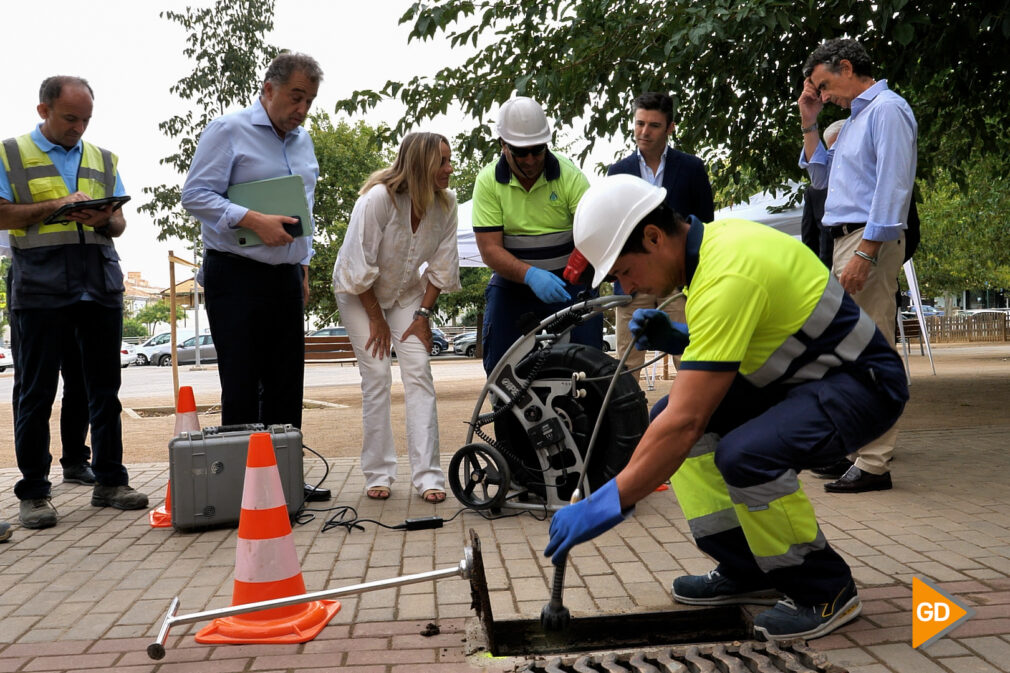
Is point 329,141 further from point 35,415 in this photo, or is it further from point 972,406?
point 35,415

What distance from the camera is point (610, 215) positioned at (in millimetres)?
2619

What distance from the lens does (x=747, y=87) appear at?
27.8 feet

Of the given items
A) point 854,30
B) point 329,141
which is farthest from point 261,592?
point 329,141

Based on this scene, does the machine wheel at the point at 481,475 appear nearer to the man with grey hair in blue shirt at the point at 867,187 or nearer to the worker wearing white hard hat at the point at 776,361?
the worker wearing white hard hat at the point at 776,361

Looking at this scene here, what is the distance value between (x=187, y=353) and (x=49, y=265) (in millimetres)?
32520

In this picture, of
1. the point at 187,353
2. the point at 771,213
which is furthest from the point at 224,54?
the point at 187,353

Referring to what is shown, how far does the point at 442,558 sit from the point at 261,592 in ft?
3.19

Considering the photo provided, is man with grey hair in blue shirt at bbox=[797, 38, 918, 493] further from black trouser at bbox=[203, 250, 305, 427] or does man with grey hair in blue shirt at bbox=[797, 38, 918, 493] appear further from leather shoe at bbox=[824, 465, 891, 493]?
black trouser at bbox=[203, 250, 305, 427]

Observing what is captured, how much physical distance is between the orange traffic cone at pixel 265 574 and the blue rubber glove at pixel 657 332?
135 cm

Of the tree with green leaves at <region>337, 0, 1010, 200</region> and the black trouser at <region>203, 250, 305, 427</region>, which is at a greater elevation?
the tree with green leaves at <region>337, 0, 1010, 200</region>

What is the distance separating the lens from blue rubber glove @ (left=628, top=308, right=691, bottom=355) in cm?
297

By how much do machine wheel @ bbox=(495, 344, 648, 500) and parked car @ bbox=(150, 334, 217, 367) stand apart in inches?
1272

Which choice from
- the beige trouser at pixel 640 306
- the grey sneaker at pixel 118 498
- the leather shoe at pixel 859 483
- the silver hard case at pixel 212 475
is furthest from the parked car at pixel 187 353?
the leather shoe at pixel 859 483
